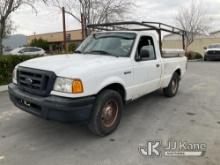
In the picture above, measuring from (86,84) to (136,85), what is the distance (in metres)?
1.50

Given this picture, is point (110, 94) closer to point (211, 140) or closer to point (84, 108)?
point (84, 108)

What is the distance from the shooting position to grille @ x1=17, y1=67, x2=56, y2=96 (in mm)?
3648

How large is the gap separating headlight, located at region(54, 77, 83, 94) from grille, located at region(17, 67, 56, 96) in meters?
0.10

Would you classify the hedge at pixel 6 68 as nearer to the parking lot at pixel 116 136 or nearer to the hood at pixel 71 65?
the parking lot at pixel 116 136

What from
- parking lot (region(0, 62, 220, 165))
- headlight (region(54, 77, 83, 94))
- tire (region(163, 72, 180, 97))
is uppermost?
headlight (region(54, 77, 83, 94))

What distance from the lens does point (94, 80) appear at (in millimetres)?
3736

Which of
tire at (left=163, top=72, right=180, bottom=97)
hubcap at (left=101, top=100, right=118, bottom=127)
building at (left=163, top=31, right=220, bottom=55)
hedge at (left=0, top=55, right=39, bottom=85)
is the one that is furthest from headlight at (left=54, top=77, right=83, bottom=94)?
building at (left=163, top=31, right=220, bottom=55)

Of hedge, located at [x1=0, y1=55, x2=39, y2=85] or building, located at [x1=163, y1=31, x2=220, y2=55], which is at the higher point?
building, located at [x1=163, y1=31, x2=220, y2=55]

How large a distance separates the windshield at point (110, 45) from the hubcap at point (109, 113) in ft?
3.42

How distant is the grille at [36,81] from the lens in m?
3.65

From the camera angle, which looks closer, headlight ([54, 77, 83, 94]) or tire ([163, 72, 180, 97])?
headlight ([54, 77, 83, 94])

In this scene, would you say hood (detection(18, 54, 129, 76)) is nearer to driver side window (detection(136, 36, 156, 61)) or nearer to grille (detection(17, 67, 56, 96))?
grille (detection(17, 67, 56, 96))

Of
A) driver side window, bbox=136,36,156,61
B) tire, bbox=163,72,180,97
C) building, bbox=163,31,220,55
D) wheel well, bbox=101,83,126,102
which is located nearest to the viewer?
wheel well, bbox=101,83,126,102

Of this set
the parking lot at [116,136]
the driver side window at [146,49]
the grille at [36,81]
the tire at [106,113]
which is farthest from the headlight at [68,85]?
the driver side window at [146,49]
